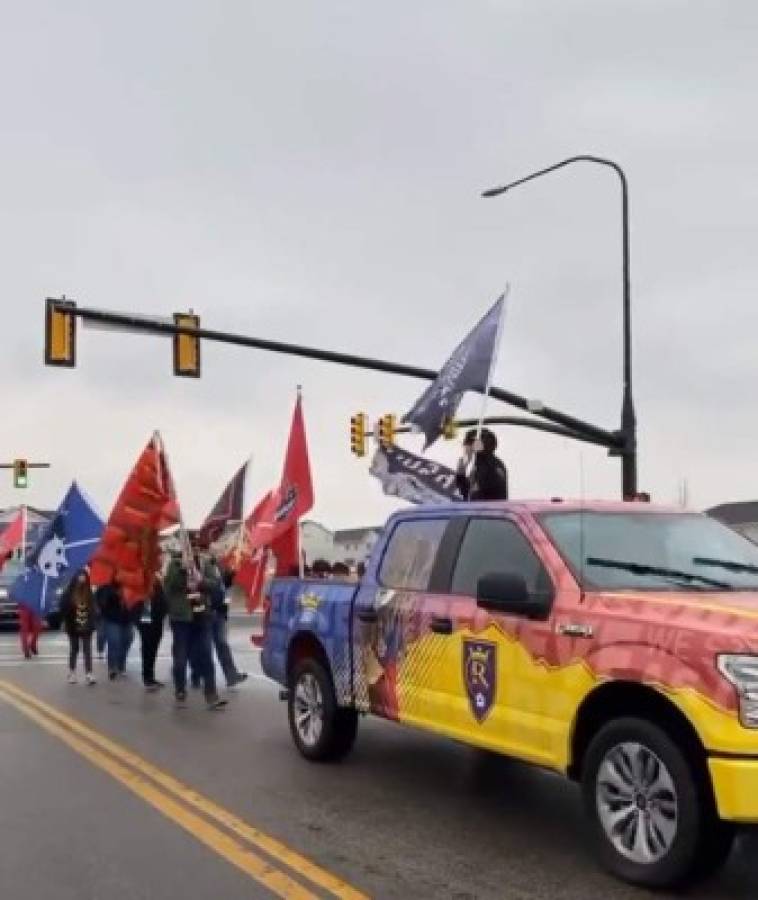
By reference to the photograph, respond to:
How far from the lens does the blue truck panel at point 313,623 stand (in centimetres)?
827

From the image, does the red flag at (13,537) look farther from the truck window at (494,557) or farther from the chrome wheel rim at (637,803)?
the chrome wheel rim at (637,803)

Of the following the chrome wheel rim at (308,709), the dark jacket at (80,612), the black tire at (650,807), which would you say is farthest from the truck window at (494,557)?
the dark jacket at (80,612)

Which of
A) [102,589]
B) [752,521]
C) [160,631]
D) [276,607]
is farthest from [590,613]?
[752,521]

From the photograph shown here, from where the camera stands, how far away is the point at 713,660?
200 inches

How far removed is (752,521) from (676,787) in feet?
222

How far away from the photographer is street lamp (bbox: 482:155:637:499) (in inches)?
909

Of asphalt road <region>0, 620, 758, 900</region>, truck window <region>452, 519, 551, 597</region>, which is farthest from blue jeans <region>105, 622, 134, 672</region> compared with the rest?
truck window <region>452, 519, 551, 597</region>

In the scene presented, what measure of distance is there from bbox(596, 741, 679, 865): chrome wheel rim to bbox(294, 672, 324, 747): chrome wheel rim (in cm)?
332

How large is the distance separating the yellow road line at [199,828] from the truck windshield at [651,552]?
2.09m

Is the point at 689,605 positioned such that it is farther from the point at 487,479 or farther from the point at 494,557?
the point at 487,479

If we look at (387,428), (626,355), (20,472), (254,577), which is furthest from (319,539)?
(254,577)

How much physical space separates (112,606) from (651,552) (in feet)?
33.9

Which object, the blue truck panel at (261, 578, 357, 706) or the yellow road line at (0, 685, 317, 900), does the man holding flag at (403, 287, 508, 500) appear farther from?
the yellow road line at (0, 685, 317, 900)

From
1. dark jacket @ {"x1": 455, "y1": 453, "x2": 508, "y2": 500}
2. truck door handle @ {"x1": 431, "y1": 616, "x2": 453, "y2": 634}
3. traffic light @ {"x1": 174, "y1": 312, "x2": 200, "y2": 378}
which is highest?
traffic light @ {"x1": 174, "y1": 312, "x2": 200, "y2": 378}
